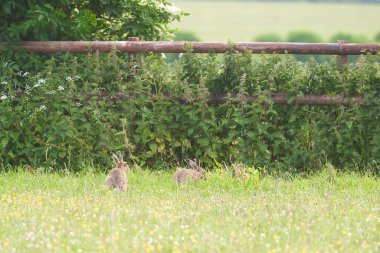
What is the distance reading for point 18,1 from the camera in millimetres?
11359

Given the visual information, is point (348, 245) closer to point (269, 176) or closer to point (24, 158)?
point (269, 176)

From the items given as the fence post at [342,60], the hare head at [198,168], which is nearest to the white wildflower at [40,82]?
the hare head at [198,168]

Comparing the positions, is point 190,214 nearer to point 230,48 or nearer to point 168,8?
point 230,48

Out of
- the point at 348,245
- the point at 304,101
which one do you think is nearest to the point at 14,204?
the point at 348,245

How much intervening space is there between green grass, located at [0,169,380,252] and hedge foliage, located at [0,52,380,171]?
0.65m

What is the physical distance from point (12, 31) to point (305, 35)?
2003 inches

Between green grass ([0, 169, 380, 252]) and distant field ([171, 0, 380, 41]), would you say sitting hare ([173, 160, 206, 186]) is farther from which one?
distant field ([171, 0, 380, 41])

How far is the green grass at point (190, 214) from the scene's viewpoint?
21.3 ft

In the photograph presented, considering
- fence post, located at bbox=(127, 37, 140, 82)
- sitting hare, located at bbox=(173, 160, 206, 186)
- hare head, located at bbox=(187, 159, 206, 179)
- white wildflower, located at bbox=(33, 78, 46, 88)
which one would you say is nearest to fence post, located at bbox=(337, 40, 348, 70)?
hare head, located at bbox=(187, 159, 206, 179)

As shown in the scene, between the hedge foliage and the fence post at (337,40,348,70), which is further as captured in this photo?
the fence post at (337,40,348,70)

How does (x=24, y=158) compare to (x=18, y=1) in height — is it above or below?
below

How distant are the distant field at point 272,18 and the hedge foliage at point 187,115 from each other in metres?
66.4

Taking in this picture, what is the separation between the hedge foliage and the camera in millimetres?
10773

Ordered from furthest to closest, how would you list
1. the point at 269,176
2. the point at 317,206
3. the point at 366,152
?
the point at 366,152 < the point at 269,176 < the point at 317,206
